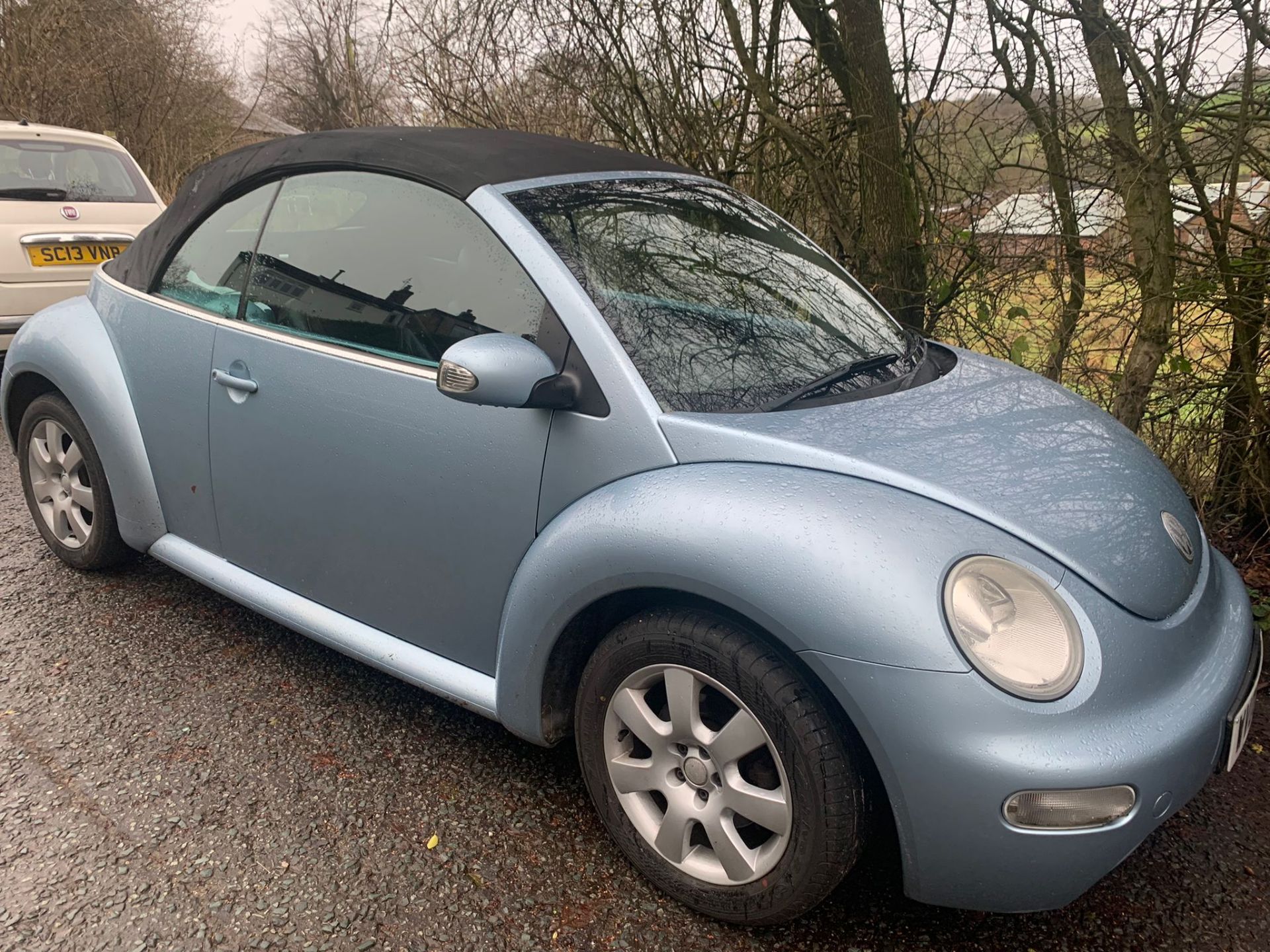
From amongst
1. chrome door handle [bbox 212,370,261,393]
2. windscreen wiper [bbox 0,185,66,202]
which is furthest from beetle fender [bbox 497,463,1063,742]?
windscreen wiper [bbox 0,185,66,202]

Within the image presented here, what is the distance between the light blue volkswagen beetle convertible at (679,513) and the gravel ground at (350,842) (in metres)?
0.24

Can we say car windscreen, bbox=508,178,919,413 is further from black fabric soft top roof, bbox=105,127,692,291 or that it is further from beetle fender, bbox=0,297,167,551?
beetle fender, bbox=0,297,167,551

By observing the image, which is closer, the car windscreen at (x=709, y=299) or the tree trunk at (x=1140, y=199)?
the car windscreen at (x=709, y=299)

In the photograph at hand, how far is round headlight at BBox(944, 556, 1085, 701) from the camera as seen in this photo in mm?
1753

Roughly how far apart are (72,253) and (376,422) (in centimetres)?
484

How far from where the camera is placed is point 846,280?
307 centimetres

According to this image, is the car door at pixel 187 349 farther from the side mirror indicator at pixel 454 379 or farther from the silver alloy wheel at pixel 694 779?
the silver alloy wheel at pixel 694 779

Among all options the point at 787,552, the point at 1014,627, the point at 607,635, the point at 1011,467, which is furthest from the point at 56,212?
the point at 1014,627

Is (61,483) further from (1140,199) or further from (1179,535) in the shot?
(1140,199)

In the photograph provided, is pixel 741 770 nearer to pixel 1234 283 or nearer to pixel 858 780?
pixel 858 780

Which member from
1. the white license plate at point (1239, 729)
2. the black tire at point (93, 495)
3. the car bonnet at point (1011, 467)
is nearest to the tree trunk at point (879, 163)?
the car bonnet at point (1011, 467)

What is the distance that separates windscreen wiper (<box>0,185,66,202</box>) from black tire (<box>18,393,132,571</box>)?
316 centimetres

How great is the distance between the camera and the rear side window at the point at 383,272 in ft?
7.80

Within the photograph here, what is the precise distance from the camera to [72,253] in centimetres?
612
